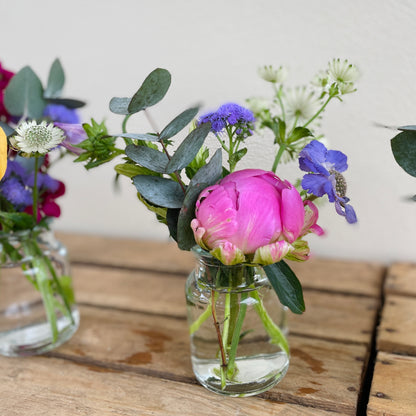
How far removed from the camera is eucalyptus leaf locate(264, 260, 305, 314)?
501 mm

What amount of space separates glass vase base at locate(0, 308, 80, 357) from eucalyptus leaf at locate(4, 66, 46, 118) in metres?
0.29

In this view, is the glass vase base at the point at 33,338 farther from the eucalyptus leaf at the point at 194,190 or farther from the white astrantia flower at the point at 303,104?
the white astrantia flower at the point at 303,104

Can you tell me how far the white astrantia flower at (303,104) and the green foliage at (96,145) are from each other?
0.23 meters

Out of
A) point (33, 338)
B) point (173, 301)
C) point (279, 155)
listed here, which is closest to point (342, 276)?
point (173, 301)

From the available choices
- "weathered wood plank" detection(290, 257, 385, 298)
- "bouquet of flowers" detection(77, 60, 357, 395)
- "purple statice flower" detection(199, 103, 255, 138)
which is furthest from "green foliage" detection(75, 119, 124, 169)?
"weathered wood plank" detection(290, 257, 385, 298)

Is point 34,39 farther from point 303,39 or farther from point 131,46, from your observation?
point 303,39

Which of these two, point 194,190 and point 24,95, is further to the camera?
point 24,95

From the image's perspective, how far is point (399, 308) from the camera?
0.74 m

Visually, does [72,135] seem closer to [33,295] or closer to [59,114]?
[59,114]

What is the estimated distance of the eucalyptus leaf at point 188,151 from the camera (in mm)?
473

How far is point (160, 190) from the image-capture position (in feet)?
1.60

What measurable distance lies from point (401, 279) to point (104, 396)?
20.5 inches

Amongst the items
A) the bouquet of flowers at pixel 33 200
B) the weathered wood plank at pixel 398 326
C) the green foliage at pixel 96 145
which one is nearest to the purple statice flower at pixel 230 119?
the green foliage at pixel 96 145

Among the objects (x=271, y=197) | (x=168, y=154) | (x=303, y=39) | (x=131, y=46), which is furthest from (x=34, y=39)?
(x=271, y=197)
